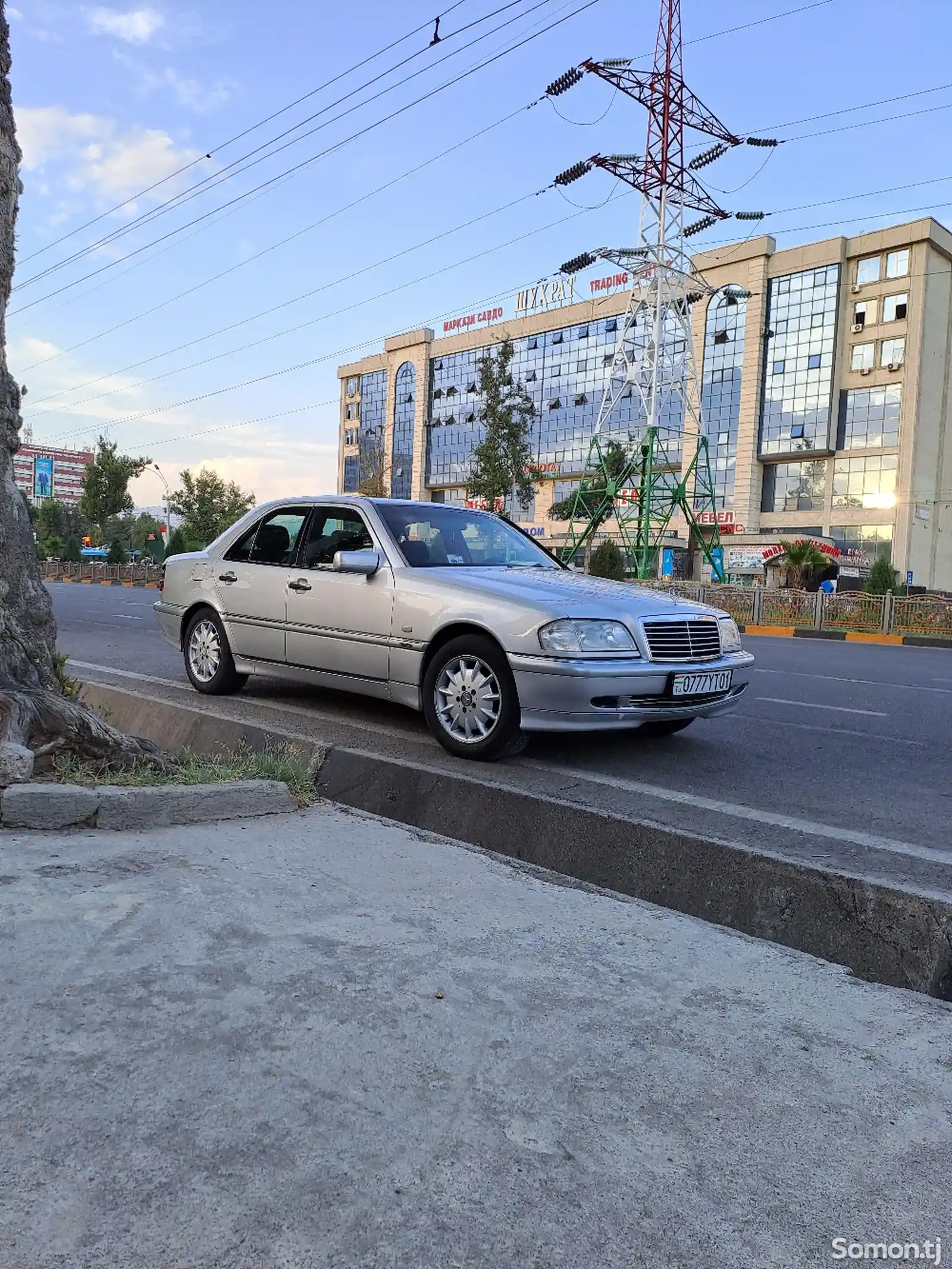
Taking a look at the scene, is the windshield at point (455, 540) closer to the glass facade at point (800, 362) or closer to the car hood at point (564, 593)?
the car hood at point (564, 593)

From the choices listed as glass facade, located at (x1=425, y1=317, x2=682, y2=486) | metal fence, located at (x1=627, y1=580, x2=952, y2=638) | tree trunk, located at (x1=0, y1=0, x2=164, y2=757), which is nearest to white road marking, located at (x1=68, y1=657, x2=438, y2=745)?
tree trunk, located at (x1=0, y1=0, x2=164, y2=757)

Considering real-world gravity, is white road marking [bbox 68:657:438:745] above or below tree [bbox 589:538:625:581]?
below

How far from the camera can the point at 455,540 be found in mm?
6449

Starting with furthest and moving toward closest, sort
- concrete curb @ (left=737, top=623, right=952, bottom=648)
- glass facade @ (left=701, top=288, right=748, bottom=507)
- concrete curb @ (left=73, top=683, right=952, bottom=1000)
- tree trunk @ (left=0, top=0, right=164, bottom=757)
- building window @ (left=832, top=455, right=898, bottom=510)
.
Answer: glass facade @ (left=701, top=288, right=748, bottom=507)
building window @ (left=832, top=455, right=898, bottom=510)
concrete curb @ (left=737, top=623, right=952, bottom=648)
tree trunk @ (left=0, top=0, right=164, bottom=757)
concrete curb @ (left=73, top=683, right=952, bottom=1000)

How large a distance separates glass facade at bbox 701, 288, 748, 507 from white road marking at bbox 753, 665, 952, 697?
168ft

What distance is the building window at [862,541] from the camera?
177ft

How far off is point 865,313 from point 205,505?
133ft

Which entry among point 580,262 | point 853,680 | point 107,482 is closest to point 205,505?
point 107,482

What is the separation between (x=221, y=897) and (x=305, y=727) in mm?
2920

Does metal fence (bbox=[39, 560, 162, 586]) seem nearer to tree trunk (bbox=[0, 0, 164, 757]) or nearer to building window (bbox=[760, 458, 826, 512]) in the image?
building window (bbox=[760, 458, 826, 512])

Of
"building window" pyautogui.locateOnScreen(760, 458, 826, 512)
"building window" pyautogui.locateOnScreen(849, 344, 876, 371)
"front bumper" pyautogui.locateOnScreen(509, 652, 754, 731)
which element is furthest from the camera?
"building window" pyautogui.locateOnScreen(760, 458, 826, 512)

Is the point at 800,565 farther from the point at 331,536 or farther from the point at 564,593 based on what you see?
the point at 564,593

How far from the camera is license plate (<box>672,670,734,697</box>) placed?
5.30 m

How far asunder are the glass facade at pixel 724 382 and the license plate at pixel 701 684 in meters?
57.8
